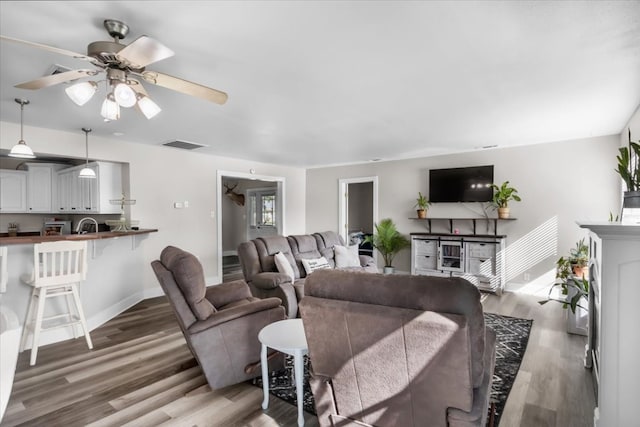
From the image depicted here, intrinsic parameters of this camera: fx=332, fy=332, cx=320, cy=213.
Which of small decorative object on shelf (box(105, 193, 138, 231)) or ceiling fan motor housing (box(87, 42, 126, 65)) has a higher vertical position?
ceiling fan motor housing (box(87, 42, 126, 65))

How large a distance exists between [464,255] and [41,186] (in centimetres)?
744

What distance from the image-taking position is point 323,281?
1.67 m

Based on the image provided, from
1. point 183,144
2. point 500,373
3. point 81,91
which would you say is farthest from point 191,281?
point 183,144

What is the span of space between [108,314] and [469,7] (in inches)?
186

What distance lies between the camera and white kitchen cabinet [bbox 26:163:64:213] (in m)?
5.80

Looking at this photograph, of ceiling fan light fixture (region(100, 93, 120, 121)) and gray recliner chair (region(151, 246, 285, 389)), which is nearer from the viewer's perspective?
ceiling fan light fixture (region(100, 93, 120, 121))

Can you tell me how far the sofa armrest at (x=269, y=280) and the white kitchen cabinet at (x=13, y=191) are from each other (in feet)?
15.6

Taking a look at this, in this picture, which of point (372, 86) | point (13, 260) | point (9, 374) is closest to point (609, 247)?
point (372, 86)

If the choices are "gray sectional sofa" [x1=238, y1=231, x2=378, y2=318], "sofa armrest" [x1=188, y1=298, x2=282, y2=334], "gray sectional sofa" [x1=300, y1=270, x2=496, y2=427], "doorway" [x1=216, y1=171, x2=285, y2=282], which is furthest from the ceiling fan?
"doorway" [x1=216, y1=171, x2=285, y2=282]

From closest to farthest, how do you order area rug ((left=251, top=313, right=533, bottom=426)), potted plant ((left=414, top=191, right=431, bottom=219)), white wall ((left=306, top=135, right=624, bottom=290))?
area rug ((left=251, top=313, right=533, bottom=426)), white wall ((left=306, top=135, right=624, bottom=290)), potted plant ((left=414, top=191, right=431, bottom=219))

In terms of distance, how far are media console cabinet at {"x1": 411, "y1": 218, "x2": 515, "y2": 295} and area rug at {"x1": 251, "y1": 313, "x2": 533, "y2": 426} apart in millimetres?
1619

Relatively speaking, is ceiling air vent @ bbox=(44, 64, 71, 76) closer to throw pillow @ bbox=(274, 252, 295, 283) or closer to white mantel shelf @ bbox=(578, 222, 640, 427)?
throw pillow @ bbox=(274, 252, 295, 283)

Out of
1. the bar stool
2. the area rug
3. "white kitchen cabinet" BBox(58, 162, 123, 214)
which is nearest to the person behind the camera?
the area rug

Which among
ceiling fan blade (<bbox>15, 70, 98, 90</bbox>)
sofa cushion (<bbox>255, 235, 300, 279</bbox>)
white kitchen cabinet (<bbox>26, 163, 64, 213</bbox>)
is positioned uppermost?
ceiling fan blade (<bbox>15, 70, 98, 90</bbox>)
